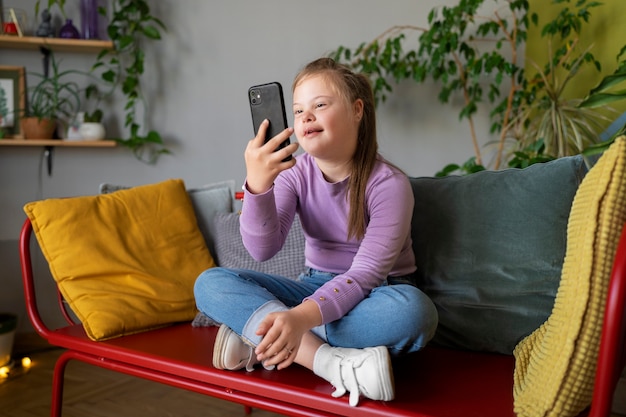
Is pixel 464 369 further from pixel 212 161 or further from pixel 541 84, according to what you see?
pixel 212 161

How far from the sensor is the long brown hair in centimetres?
123

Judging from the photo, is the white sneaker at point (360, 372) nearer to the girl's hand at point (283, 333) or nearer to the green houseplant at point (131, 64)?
the girl's hand at point (283, 333)

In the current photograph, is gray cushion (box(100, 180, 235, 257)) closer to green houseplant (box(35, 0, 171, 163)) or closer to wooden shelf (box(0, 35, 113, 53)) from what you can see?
green houseplant (box(35, 0, 171, 163))

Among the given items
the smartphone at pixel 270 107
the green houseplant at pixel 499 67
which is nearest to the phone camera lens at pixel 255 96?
the smartphone at pixel 270 107

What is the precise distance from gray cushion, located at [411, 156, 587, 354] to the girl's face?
1.10 feet

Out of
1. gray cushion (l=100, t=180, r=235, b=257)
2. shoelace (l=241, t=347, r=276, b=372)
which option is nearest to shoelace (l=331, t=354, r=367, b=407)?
shoelace (l=241, t=347, r=276, b=372)

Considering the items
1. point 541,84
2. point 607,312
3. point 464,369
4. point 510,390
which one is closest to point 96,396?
point 464,369

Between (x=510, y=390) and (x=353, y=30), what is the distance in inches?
75.1

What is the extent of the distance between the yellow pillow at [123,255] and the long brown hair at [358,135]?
61 cm

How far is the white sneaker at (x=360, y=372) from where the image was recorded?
95cm

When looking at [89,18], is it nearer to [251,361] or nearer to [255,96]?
[255,96]

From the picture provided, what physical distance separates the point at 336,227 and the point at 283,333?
368 millimetres

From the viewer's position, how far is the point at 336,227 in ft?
4.22

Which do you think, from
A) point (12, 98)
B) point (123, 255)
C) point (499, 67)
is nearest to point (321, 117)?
point (123, 255)
